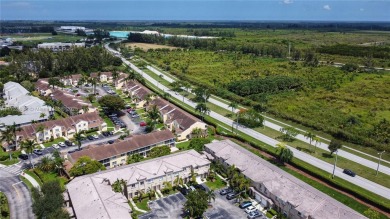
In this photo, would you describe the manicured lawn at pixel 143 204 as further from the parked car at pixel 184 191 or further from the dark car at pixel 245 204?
the dark car at pixel 245 204

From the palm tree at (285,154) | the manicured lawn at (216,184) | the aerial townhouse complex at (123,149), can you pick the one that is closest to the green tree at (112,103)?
the aerial townhouse complex at (123,149)

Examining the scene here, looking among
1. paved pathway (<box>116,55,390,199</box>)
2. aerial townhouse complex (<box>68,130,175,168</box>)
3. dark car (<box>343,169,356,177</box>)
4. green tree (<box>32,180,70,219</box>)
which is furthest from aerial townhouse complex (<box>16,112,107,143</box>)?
dark car (<box>343,169,356,177</box>)

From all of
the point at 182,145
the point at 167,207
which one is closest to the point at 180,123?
the point at 182,145

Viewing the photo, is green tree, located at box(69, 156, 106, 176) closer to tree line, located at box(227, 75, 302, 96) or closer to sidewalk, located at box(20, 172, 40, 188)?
sidewalk, located at box(20, 172, 40, 188)

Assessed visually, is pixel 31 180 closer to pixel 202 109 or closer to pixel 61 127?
pixel 61 127

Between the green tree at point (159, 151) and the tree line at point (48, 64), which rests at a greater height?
the tree line at point (48, 64)

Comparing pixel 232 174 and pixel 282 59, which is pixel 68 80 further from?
pixel 282 59
